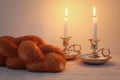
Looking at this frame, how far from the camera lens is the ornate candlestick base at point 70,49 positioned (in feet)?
2.91

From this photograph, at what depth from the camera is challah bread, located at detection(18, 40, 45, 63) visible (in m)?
0.67

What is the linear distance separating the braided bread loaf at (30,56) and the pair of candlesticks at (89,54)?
14 cm

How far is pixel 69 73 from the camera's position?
69 centimetres

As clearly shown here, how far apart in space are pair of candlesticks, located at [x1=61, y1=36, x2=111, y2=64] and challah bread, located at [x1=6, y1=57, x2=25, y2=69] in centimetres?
23

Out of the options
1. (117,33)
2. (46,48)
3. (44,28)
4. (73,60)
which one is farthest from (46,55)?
(117,33)

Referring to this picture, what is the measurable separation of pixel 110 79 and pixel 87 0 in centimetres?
46

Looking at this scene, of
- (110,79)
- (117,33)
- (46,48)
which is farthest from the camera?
(117,33)

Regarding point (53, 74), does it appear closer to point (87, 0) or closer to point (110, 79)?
point (110, 79)

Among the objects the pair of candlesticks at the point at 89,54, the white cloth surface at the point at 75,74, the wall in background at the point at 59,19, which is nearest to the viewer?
the white cloth surface at the point at 75,74

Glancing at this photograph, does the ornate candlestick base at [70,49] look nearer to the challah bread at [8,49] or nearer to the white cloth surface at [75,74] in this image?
the white cloth surface at [75,74]

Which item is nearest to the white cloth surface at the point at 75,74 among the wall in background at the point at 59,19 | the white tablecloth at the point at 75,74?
the white tablecloth at the point at 75,74

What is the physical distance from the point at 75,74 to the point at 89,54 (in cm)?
22

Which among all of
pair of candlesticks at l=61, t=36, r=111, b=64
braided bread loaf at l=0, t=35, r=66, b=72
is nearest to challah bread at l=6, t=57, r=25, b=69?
braided bread loaf at l=0, t=35, r=66, b=72

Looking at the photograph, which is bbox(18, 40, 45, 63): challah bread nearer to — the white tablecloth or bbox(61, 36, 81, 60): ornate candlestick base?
the white tablecloth
